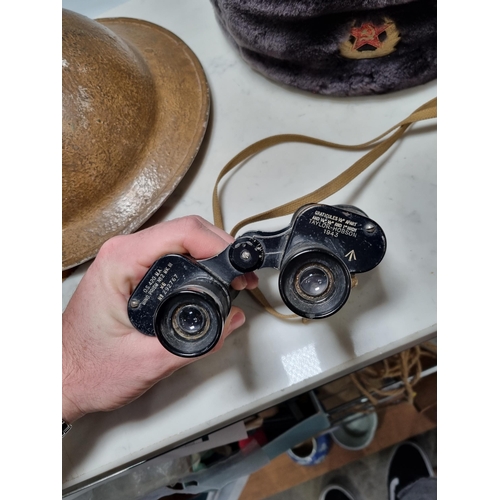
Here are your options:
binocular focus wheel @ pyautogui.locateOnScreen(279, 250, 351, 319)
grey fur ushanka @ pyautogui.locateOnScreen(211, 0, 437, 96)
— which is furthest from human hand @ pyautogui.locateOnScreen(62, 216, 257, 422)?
grey fur ushanka @ pyautogui.locateOnScreen(211, 0, 437, 96)

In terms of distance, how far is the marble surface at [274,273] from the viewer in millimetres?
706

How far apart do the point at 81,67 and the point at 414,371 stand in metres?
0.86

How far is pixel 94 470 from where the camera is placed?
2.31 feet

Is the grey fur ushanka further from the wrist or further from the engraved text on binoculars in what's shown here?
the wrist

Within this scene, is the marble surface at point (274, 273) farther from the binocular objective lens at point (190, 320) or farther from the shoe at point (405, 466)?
the shoe at point (405, 466)

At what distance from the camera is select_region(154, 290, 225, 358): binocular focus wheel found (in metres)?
0.47

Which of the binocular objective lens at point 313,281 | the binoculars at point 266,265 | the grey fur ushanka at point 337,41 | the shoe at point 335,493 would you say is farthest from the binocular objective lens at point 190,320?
the shoe at point 335,493

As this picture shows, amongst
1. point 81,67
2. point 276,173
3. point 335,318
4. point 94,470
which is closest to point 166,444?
point 94,470

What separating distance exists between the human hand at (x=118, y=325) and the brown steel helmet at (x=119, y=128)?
149 mm

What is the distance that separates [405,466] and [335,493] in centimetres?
19

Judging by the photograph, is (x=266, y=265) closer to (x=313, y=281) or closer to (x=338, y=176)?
(x=313, y=281)

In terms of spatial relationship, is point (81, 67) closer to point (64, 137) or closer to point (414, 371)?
point (64, 137)

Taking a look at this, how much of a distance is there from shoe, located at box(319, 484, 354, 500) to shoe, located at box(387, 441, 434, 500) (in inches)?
4.4

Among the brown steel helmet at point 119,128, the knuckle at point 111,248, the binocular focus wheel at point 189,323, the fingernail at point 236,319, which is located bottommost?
the binocular focus wheel at point 189,323
